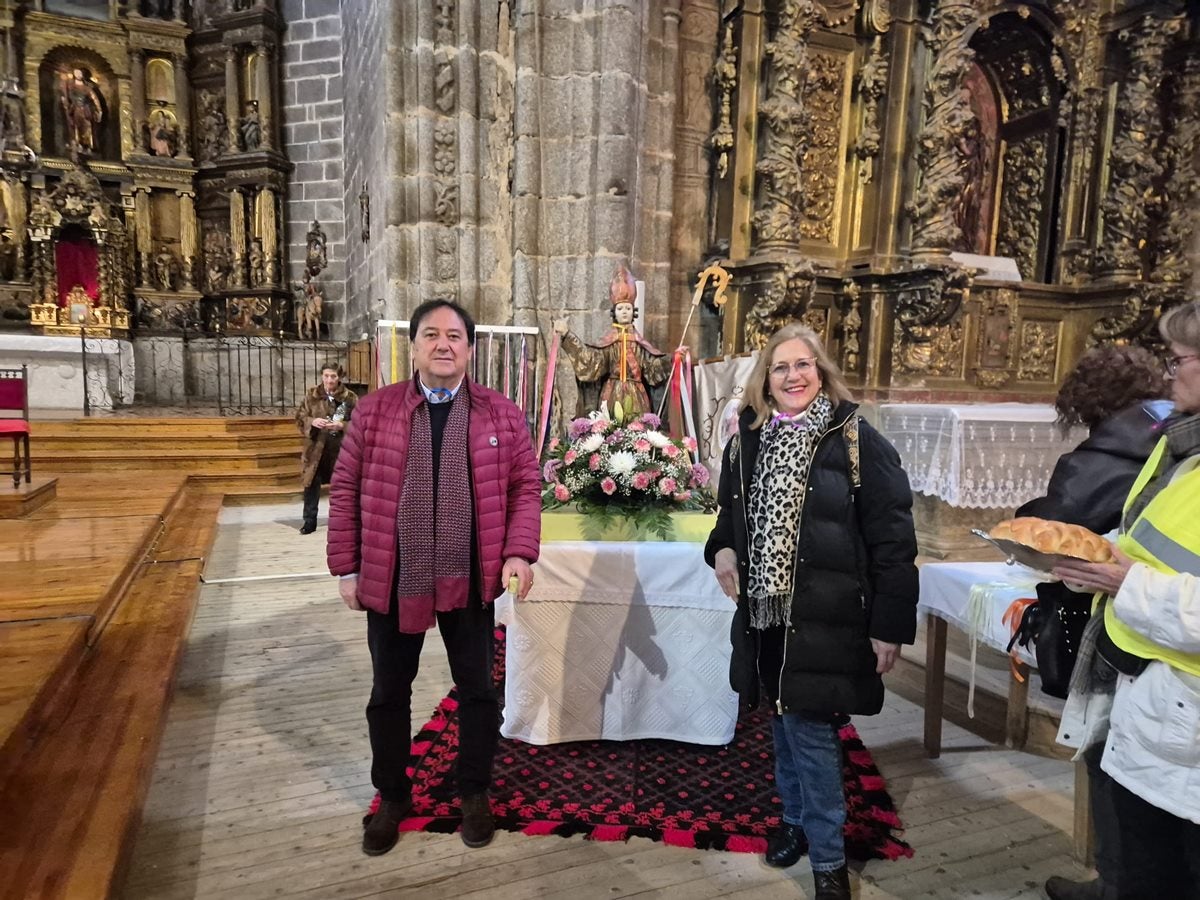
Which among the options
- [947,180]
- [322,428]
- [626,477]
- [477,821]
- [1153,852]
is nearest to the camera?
[1153,852]

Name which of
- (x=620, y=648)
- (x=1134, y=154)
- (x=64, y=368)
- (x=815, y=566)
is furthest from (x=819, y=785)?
(x=64, y=368)

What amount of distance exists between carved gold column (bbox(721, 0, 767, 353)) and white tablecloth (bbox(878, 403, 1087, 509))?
174 centimetres

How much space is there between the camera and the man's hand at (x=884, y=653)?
2.01 meters

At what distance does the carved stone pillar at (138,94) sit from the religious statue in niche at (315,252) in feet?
10.7

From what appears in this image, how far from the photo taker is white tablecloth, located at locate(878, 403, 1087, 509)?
212 inches

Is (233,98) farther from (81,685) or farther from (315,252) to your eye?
(81,685)

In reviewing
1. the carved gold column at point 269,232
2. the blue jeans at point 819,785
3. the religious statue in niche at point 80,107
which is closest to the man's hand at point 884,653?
the blue jeans at point 819,785

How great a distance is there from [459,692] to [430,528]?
0.62 metres

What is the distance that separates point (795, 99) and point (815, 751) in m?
5.52

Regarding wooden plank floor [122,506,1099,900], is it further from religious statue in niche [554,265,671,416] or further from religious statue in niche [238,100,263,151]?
religious statue in niche [238,100,263,151]

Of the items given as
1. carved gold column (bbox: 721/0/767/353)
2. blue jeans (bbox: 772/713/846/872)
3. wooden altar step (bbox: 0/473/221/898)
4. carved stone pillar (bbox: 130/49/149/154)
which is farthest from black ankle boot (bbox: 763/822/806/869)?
carved stone pillar (bbox: 130/49/149/154)

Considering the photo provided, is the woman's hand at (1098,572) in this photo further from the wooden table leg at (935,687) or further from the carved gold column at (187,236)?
the carved gold column at (187,236)

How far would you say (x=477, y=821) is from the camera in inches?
96.9

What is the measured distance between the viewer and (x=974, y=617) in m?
2.76
